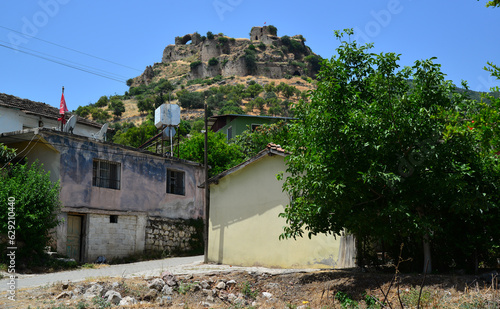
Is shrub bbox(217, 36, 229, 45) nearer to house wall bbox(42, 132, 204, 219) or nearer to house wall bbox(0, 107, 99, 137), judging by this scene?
house wall bbox(0, 107, 99, 137)

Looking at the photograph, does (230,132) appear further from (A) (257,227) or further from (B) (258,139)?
(A) (257,227)

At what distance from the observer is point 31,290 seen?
35.4 ft

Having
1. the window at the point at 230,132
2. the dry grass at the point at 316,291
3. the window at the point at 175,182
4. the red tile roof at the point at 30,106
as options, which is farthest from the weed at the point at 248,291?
the window at the point at 230,132

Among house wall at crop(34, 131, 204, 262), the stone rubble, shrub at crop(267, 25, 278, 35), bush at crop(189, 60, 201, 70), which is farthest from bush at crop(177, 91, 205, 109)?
the stone rubble

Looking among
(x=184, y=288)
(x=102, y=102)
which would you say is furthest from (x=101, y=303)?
(x=102, y=102)

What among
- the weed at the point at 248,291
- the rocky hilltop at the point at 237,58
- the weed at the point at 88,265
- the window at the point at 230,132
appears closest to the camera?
the weed at the point at 248,291

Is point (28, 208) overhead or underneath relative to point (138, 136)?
underneath

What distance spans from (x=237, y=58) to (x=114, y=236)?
337 feet

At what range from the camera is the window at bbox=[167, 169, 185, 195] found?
22953 millimetres

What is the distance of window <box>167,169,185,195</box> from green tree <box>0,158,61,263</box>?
6388mm

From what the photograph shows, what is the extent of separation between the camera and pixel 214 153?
1172 inches

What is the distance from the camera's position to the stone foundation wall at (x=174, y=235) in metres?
21.5

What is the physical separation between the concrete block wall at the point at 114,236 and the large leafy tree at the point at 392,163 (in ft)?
34.9

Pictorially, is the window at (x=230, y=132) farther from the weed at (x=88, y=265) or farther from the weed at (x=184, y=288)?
the weed at (x=184, y=288)
